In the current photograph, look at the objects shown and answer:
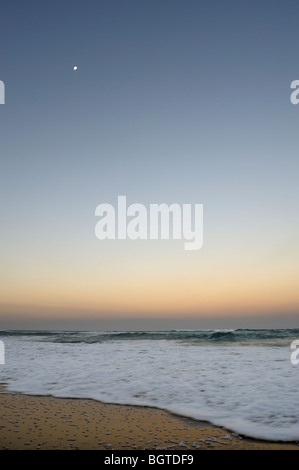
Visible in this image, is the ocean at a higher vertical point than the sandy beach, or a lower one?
lower

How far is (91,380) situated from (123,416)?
3917 millimetres

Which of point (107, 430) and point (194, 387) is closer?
point (107, 430)

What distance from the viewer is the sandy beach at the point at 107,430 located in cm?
473

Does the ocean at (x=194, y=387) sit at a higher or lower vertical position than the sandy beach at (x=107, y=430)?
lower

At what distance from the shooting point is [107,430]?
17.5 ft

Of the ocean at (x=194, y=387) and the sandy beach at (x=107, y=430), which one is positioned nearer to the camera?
the sandy beach at (x=107, y=430)

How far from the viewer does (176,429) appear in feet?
18.0

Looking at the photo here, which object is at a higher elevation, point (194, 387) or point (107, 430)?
point (107, 430)

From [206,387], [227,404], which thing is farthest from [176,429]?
[206,387]

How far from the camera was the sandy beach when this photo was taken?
15.5 ft

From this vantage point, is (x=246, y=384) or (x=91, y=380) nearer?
(x=246, y=384)

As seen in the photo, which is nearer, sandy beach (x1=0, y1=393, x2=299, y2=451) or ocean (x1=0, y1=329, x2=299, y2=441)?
sandy beach (x1=0, y1=393, x2=299, y2=451)
